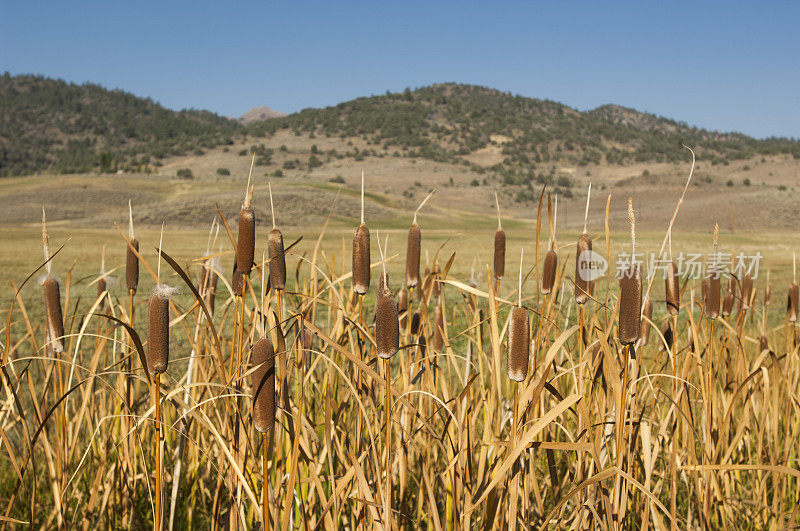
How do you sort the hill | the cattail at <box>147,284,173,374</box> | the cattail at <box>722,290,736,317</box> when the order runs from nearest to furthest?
the cattail at <box>147,284,173,374</box> < the cattail at <box>722,290,736,317</box> < the hill

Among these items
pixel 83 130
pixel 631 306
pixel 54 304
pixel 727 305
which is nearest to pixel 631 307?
pixel 631 306

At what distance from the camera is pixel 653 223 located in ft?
90.5

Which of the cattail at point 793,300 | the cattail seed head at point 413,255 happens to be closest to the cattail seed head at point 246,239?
the cattail seed head at point 413,255

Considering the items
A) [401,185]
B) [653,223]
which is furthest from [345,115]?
[653,223]

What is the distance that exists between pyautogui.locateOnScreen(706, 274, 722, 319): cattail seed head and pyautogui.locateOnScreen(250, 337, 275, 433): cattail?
146cm

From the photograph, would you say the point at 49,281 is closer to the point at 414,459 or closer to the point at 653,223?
the point at 414,459

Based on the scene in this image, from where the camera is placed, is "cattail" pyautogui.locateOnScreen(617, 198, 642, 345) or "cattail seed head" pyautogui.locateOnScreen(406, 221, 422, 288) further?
"cattail seed head" pyautogui.locateOnScreen(406, 221, 422, 288)

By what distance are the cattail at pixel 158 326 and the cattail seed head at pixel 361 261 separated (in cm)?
42

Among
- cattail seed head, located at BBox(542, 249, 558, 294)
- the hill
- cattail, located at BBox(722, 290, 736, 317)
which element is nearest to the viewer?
cattail seed head, located at BBox(542, 249, 558, 294)

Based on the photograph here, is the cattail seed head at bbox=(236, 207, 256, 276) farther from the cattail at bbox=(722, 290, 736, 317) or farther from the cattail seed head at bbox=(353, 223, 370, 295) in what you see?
the cattail at bbox=(722, 290, 736, 317)

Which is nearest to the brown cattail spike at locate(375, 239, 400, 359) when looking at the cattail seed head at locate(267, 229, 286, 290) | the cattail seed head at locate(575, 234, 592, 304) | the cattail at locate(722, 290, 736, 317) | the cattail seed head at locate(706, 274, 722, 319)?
the cattail seed head at locate(267, 229, 286, 290)

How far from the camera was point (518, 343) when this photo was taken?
0.96 metres

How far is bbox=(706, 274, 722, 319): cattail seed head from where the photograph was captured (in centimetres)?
182

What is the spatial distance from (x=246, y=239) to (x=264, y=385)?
0.90ft
